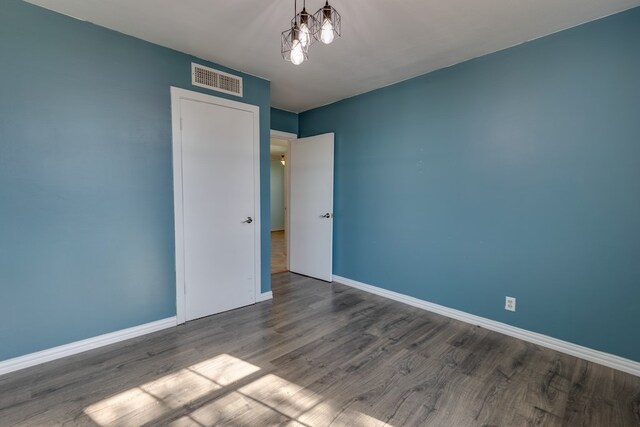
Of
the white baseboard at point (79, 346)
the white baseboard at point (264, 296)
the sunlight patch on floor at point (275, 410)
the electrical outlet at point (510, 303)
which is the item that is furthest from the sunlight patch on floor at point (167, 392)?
the electrical outlet at point (510, 303)

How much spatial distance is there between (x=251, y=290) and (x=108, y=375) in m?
1.50

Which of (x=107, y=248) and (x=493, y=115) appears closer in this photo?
(x=107, y=248)

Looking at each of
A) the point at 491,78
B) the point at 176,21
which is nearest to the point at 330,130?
the point at 491,78

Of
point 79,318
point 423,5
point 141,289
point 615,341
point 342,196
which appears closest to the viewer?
point 423,5

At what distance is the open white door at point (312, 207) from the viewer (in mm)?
4121

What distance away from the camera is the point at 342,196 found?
4.14 metres

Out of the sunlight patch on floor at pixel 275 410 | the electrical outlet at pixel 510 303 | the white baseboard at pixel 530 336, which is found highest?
the electrical outlet at pixel 510 303

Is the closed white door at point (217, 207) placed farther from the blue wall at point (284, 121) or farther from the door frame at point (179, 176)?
the blue wall at point (284, 121)

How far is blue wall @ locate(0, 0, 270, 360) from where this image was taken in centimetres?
204

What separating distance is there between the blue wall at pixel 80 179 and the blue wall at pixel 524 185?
8.09 ft

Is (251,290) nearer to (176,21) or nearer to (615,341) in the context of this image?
(176,21)

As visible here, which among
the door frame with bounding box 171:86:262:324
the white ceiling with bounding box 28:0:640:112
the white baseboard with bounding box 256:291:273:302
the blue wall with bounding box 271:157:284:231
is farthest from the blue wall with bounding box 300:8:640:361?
the blue wall with bounding box 271:157:284:231

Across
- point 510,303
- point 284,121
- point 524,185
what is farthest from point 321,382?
point 284,121

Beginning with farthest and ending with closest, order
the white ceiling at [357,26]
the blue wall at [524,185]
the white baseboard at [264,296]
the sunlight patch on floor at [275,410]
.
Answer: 1. the white baseboard at [264,296]
2. the blue wall at [524,185]
3. the white ceiling at [357,26]
4. the sunlight patch on floor at [275,410]
